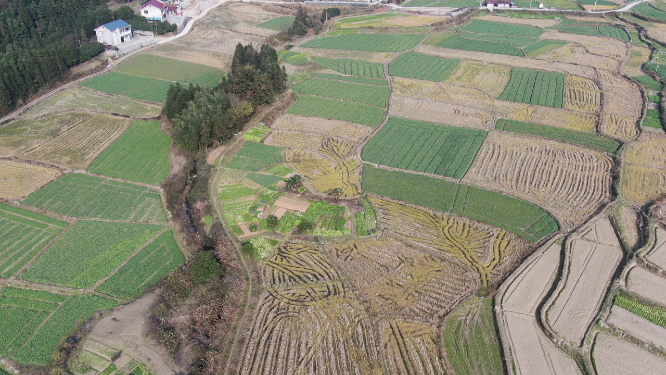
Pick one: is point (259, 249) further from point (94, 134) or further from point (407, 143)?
point (94, 134)

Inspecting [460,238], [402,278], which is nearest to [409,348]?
[402,278]

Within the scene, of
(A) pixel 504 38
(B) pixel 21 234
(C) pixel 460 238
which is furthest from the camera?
(A) pixel 504 38

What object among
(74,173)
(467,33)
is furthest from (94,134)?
(467,33)

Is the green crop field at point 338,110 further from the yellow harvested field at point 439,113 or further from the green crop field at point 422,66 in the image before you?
the green crop field at point 422,66

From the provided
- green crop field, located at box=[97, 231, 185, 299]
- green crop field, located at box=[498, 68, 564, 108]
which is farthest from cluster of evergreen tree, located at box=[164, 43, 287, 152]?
green crop field, located at box=[498, 68, 564, 108]

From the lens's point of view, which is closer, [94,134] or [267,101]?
[94,134]

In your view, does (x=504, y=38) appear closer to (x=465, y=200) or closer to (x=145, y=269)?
(x=465, y=200)

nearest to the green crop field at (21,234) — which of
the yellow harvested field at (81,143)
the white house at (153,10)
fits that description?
the yellow harvested field at (81,143)
